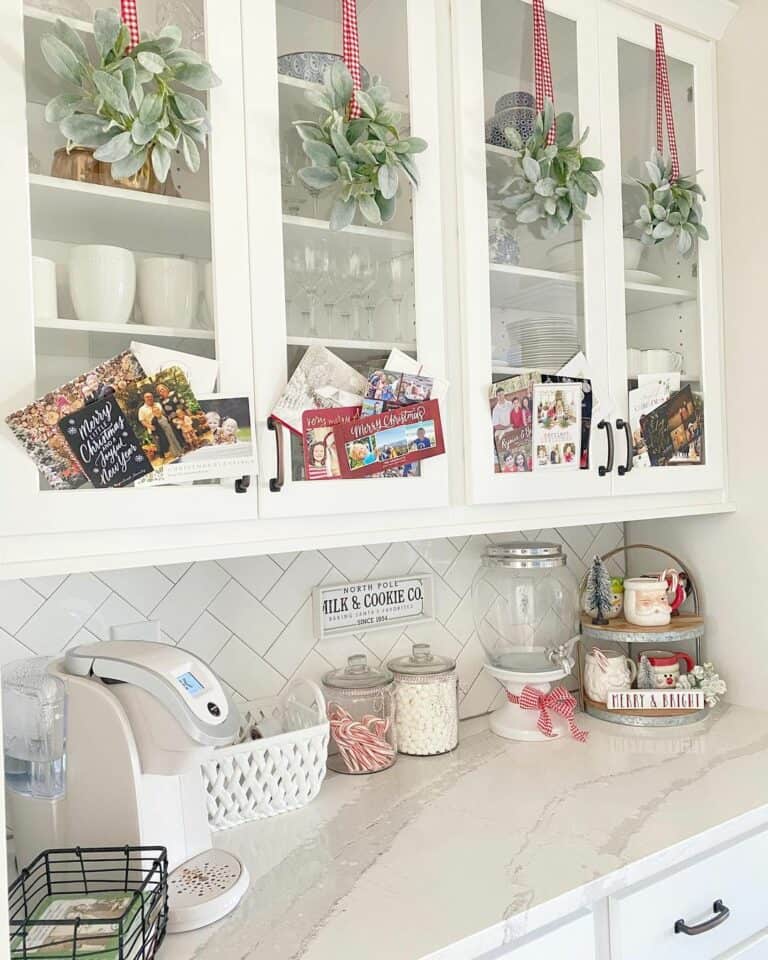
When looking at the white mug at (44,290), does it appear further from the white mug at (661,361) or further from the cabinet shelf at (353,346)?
the white mug at (661,361)

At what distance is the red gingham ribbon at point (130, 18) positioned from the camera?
1.15m

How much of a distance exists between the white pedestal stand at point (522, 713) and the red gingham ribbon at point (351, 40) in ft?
3.81

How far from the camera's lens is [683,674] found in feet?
6.37

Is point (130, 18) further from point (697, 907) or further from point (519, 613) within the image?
point (697, 907)

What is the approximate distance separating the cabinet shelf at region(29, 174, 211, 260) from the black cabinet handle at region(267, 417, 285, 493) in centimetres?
26

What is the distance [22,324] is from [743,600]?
1.61 m

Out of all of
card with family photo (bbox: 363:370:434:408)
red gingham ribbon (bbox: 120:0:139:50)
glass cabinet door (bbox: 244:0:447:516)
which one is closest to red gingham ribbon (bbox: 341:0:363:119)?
glass cabinet door (bbox: 244:0:447:516)

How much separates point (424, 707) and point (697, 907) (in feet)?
1.91

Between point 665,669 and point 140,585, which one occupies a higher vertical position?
point 140,585

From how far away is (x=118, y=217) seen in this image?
1195 mm

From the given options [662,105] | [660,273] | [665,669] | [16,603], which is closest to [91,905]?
[16,603]

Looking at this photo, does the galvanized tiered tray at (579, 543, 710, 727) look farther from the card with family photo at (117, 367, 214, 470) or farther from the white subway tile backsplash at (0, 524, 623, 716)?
the card with family photo at (117, 367, 214, 470)

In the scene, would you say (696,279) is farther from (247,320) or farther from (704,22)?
(247,320)

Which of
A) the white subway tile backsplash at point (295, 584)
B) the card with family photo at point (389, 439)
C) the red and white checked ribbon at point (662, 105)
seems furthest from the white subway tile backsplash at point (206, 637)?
the red and white checked ribbon at point (662, 105)
